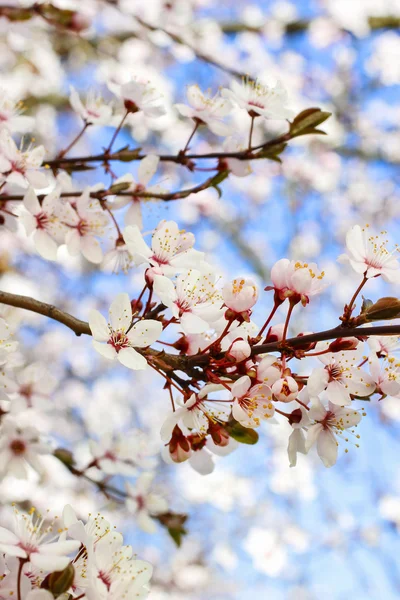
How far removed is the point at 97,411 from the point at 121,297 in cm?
461

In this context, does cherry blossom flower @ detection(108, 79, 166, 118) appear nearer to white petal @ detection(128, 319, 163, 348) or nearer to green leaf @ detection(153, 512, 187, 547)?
white petal @ detection(128, 319, 163, 348)

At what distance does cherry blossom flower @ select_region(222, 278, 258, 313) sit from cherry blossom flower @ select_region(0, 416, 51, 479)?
0.92 meters

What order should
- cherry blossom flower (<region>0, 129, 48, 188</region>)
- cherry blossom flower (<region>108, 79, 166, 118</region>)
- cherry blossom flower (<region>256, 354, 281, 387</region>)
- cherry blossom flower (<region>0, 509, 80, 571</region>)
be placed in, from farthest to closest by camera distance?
cherry blossom flower (<region>108, 79, 166, 118</region>) → cherry blossom flower (<region>0, 129, 48, 188</region>) → cherry blossom flower (<region>256, 354, 281, 387</region>) → cherry blossom flower (<region>0, 509, 80, 571</region>)

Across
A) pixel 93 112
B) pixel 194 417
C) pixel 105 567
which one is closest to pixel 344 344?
pixel 194 417

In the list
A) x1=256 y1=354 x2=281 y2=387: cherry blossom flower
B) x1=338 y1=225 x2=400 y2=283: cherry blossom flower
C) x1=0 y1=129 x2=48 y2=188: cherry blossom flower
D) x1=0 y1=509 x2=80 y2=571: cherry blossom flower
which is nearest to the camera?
x1=0 y1=509 x2=80 y2=571: cherry blossom flower

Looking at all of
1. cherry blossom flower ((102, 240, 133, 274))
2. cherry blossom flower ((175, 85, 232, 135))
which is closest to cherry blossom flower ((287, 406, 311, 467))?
cherry blossom flower ((102, 240, 133, 274))

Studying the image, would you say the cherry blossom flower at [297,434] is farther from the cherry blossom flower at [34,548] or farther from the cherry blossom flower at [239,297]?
the cherry blossom flower at [34,548]

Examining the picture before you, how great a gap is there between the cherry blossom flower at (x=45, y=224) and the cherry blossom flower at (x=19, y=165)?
4 centimetres

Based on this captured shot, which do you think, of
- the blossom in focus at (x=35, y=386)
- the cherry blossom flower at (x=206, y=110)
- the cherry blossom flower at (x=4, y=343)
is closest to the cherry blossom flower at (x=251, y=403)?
the cherry blossom flower at (x=4, y=343)

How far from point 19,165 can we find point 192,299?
540 millimetres

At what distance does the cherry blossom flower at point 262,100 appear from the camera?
1286 millimetres

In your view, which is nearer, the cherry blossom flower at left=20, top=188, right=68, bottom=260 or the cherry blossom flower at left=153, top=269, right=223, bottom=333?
the cherry blossom flower at left=153, top=269, right=223, bottom=333

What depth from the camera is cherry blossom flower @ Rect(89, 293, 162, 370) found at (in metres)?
0.90

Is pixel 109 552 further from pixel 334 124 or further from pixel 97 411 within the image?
pixel 334 124
